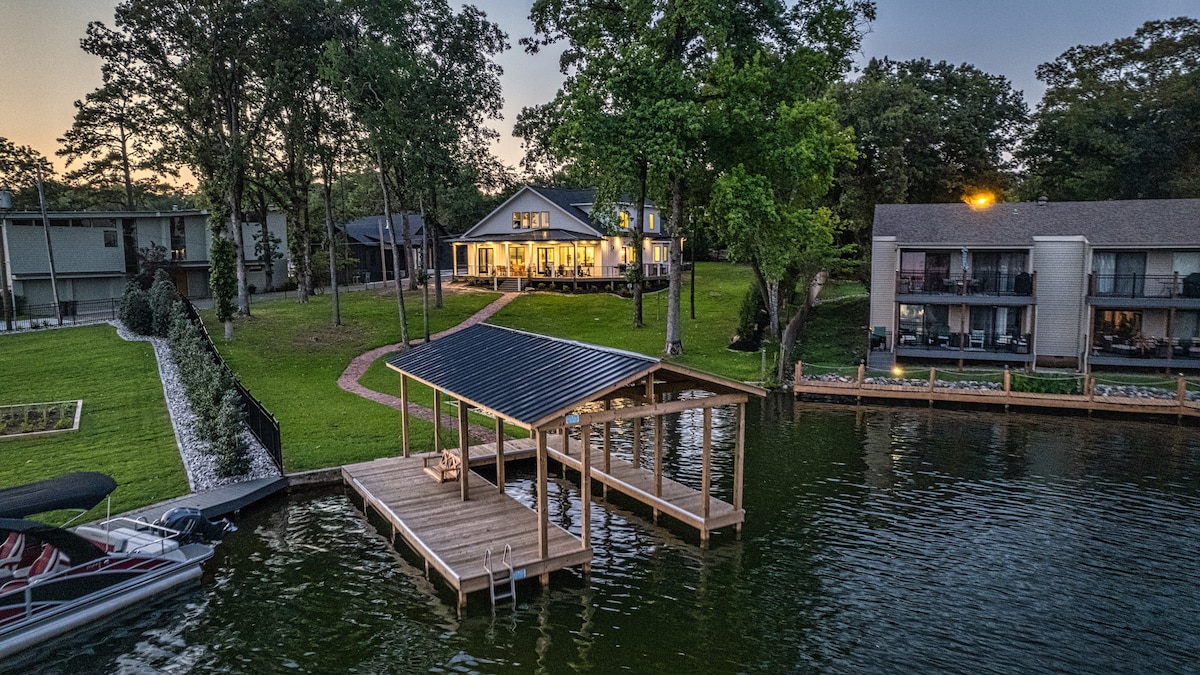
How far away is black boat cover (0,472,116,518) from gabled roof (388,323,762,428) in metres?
6.72

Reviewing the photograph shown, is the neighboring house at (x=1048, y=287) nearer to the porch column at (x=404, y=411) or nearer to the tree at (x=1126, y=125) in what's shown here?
the tree at (x=1126, y=125)

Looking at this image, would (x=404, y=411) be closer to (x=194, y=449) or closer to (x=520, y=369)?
(x=520, y=369)

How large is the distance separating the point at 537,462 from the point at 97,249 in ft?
149

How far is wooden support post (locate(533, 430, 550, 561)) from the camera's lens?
12680 millimetres

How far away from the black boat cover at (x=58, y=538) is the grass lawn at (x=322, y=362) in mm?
6379

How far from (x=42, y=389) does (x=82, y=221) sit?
26.3m

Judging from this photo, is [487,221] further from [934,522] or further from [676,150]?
[934,522]

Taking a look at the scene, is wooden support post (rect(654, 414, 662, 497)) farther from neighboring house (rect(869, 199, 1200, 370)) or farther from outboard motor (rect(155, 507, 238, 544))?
neighboring house (rect(869, 199, 1200, 370))

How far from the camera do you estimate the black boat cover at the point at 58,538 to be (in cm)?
1134

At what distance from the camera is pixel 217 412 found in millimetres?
20203

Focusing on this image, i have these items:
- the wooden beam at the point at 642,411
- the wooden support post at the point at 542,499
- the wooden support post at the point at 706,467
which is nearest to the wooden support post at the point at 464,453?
the wooden support post at the point at 542,499

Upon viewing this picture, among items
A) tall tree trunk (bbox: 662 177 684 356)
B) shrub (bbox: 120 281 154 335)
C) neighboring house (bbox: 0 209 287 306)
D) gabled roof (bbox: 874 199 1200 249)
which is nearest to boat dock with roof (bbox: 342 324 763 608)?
tall tree trunk (bbox: 662 177 684 356)

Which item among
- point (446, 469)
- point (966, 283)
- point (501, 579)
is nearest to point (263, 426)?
point (446, 469)

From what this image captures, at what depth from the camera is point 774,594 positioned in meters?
12.9
